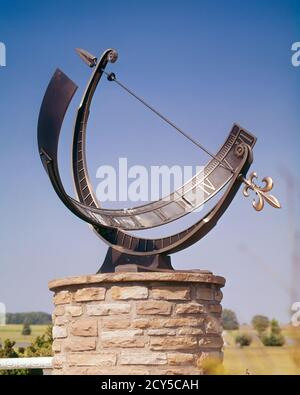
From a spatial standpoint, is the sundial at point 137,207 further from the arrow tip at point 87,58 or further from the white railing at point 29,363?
the white railing at point 29,363

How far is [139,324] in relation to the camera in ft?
20.2

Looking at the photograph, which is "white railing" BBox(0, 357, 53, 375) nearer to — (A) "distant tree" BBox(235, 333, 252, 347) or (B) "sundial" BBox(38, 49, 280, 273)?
(B) "sundial" BBox(38, 49, 280, 273)

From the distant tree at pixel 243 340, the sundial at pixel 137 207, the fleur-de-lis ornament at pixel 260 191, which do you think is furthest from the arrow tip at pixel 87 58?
the distant tree at pixel 243 340

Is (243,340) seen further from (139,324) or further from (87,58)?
(87,58)

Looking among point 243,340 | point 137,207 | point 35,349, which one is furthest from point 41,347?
point 243,340

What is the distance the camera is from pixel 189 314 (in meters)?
6.36

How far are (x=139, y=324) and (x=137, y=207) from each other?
1931 mm

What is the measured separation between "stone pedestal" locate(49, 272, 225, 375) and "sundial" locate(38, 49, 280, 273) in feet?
1.26

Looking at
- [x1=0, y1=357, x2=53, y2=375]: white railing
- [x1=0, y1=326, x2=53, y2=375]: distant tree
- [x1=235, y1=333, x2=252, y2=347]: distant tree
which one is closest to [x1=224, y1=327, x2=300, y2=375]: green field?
[x1=235, y1=333, x2=252, y2=347]: distant tree

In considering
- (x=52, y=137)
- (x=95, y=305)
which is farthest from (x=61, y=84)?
(x=95, y=305)

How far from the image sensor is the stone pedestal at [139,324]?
6.15 meters

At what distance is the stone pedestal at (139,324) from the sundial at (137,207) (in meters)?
0.38
